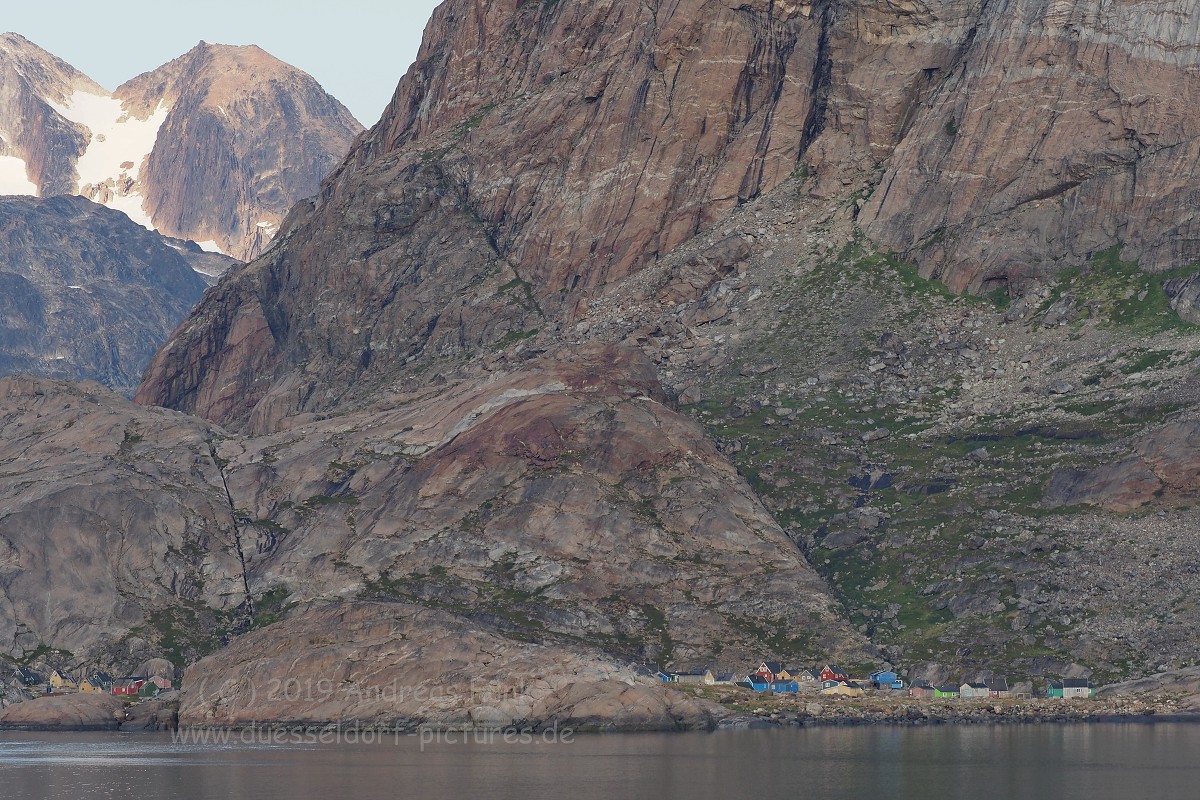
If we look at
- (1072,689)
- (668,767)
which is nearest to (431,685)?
(668,767)

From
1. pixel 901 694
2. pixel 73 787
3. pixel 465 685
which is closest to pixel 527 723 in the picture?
pixel 465 685

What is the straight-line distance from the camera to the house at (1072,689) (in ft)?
627

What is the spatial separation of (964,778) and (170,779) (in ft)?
209

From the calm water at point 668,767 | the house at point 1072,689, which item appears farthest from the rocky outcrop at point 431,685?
the house at point 1072,689

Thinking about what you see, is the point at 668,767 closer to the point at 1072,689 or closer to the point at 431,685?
the point at 431,685

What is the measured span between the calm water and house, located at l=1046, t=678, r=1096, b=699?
1093cm

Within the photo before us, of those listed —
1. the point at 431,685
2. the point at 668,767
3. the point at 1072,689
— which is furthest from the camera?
the point at 1072,689

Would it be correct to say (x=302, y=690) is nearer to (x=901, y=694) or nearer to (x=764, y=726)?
(x=764, y=726)

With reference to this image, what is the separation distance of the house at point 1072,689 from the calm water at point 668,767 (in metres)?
10.9

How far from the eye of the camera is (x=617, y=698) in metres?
186

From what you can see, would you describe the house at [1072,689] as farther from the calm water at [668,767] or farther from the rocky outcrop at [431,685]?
the rocky outcrop at [431,685]

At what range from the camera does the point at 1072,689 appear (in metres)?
192

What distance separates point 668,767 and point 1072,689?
62265mm

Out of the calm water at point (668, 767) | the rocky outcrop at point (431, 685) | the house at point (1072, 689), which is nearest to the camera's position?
the calm water at point (668, 767)
